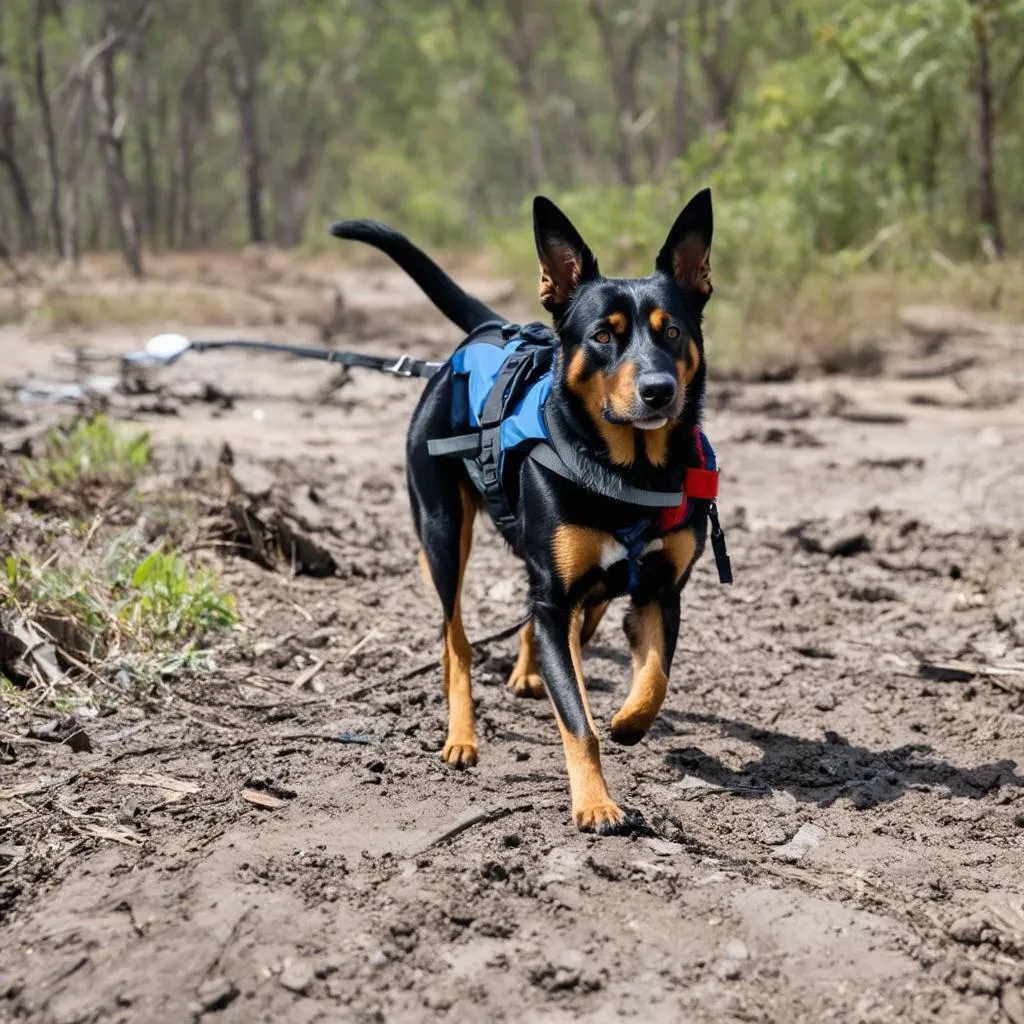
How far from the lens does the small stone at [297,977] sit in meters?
2.82

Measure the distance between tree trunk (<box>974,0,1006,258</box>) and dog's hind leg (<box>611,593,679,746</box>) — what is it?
14610mm

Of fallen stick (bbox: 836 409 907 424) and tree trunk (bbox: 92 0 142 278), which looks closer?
fallen stick (bbox: 836 409 907 424)

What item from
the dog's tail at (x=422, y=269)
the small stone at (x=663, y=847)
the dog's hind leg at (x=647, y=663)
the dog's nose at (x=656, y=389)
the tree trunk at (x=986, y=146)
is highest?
the tree trunk at (x=986, y=146)

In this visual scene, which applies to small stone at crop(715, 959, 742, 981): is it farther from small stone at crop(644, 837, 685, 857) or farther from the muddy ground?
small stone at crop(644, 837, 685, 857)

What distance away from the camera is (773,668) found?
5602 mm

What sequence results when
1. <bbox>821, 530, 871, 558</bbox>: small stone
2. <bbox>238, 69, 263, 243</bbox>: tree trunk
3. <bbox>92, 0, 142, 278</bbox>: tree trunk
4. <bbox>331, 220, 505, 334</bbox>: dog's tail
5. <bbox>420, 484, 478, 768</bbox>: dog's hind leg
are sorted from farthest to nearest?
<bbox>238, 69, 263, 243</bbox>: tree trunk
<bbox>92, 0, 142, 278</bbox>: tree trunk
<bbox>821, 530, 871, 558</bbox>: small stone
<bbox>331, 220, 505, 334</bbox>: dog's tail
<bbox>420, 484, 478, 768</bbox>: dog's hind leg

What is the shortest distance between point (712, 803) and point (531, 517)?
101 cm

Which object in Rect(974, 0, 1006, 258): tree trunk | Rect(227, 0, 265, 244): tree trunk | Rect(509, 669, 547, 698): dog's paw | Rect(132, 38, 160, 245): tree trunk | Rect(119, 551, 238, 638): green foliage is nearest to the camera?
→ Rect(509, 669, 547, 698): dog's paw

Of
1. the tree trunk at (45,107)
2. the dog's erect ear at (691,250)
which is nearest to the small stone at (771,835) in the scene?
the dog's erect ear at (691,250)

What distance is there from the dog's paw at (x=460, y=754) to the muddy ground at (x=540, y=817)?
0.15 feet

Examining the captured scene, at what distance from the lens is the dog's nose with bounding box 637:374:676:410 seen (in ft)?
12.0

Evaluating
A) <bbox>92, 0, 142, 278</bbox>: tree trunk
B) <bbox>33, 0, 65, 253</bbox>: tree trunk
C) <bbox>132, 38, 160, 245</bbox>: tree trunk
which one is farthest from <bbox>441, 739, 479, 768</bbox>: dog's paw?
<bbox>132, 38, 160, 245</bbox>: tree trunk

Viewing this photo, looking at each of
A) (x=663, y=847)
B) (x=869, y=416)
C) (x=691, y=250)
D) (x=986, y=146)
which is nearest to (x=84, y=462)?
(x=691, y=250)

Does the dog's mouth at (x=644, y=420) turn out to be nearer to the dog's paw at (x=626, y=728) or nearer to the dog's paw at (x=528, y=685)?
the dog's paw at (x=626, y=728)
